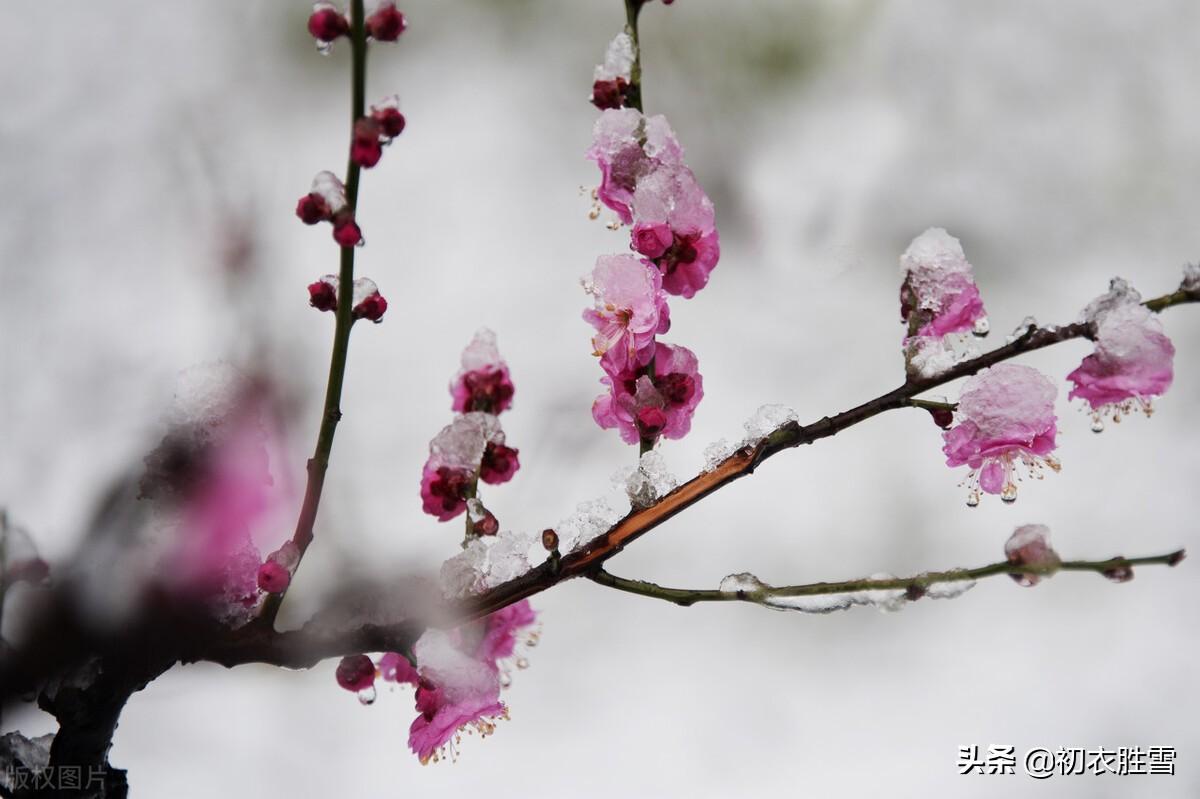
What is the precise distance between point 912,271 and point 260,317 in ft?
1.38

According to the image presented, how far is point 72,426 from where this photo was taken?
1.70ft

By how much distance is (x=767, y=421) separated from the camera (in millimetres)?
391

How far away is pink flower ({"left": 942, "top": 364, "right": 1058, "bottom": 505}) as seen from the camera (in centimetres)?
39

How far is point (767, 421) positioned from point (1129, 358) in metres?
0.16

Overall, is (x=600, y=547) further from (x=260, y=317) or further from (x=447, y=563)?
(x=260, y=317)

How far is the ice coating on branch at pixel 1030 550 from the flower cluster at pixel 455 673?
21cm

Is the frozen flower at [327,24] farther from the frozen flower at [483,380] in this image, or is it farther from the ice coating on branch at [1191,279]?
the ice coating on branch at [1191,279]

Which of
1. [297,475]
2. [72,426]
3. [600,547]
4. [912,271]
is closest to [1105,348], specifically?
[912,271]

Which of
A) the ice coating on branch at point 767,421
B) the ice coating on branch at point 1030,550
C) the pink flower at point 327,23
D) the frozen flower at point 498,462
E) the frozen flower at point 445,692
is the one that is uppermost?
the pink flower at point 327,23

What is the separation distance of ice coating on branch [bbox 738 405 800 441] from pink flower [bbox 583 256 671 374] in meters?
0.06

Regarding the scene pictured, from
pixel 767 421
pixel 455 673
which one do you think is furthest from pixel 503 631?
pixel 767 421

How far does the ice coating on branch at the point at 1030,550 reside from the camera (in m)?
0.31

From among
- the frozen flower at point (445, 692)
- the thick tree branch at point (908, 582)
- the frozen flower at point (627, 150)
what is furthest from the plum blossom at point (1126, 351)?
the frozen flower at point (445, 692)

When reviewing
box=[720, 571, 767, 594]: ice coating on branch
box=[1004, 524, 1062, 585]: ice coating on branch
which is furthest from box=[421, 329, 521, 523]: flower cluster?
box=[1004, 524, 1062, 585]: ice coating on branch
